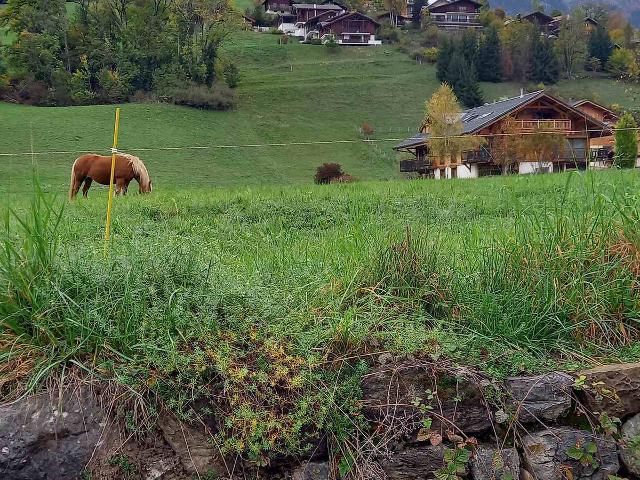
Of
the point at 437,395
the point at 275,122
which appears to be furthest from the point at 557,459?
the point at 275,122

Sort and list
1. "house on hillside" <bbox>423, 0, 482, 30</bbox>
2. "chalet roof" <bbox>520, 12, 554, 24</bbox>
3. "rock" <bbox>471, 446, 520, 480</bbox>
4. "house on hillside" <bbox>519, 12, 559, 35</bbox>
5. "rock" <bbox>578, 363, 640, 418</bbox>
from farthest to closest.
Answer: "house on hillside" <bbox>423, 0, 482, 30</bbox>, "chalet roof" <bbox>520, 12, 554, 24</bbox>, "house on hillside" <bbox>519, 12, 559, 35</bbox>, "rock" <bbox>578, 363, 640, 418</bbox>, "rock" <bbox>471, 446, 520, 480</bbox>

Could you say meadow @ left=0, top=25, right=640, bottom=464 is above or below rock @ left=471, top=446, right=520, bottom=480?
above

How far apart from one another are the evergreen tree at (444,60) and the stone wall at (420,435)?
7867cm

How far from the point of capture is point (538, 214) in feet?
17.6

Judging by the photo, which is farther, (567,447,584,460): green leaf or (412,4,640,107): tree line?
(412,4,640,107): tree line

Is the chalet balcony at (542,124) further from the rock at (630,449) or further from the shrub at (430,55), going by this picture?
the shrub at (430,55)

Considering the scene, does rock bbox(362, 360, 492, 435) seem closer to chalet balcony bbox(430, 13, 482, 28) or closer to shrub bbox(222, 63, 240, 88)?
shrub bbox(222, 63, 240, 88)

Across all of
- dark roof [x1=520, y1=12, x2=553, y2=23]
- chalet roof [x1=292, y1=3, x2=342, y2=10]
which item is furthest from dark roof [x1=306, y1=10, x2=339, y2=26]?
dark roof [x1=520, y1=12, x2=553, y2=23]

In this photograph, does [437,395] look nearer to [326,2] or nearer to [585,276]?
[585,276]

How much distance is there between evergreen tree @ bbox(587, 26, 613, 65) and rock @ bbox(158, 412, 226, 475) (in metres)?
103

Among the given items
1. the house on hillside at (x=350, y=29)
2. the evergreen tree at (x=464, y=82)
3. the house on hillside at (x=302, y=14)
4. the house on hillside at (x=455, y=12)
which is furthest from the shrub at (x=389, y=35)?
the evergreen tree at (x=464, y=82)

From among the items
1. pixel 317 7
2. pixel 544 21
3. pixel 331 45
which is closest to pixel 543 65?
pixel 331 45

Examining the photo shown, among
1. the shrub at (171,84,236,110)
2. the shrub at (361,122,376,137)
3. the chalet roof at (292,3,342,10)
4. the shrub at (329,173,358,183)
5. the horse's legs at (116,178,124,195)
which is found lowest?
the shrub at (329,173,358,183)

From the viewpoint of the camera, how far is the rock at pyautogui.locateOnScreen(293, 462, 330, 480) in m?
3.52
